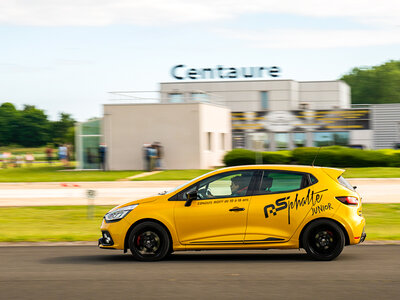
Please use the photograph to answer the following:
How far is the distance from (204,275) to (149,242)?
1582mm

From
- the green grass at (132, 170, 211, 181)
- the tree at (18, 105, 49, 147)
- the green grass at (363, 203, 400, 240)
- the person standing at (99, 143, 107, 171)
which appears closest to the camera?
the green grass at (363, 203, 400, 240)

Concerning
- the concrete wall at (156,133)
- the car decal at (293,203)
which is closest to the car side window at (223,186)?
the car decal at (293,203)

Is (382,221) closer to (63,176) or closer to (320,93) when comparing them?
(63,176)

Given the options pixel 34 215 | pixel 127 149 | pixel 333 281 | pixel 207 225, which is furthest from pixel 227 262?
pixel 127 149

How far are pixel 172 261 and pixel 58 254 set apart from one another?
2280 mm

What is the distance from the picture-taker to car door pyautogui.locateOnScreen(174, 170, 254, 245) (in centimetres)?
973

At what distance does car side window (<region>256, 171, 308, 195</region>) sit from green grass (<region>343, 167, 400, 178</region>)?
2308cm

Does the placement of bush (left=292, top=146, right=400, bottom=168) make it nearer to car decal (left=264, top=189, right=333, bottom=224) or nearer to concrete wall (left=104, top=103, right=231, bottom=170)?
concrete wall (left=104, top=103, right=231, bottom=170)

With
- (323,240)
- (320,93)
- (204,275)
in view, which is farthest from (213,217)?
(320,93)

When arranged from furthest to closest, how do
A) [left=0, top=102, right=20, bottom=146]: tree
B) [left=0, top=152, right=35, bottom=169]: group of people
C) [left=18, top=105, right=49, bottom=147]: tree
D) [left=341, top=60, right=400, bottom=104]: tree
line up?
[left=0, top=102, right=20, bottom=146]: tree, [left=18, top=105, right=49, bottom=147]: tree, [left=341, top=60, right=400, bottom=104]: tree, [left=0, top=152, right=35, bottom=169]: group of people

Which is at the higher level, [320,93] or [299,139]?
[320,93]

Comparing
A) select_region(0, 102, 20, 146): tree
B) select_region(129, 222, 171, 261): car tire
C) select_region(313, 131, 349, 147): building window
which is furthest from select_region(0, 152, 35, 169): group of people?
select_region(0, 102, 20, 146): tree

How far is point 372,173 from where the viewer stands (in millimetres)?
34125

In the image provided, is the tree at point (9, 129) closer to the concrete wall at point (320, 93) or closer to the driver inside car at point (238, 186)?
the concrete wall at point (320, 93)
